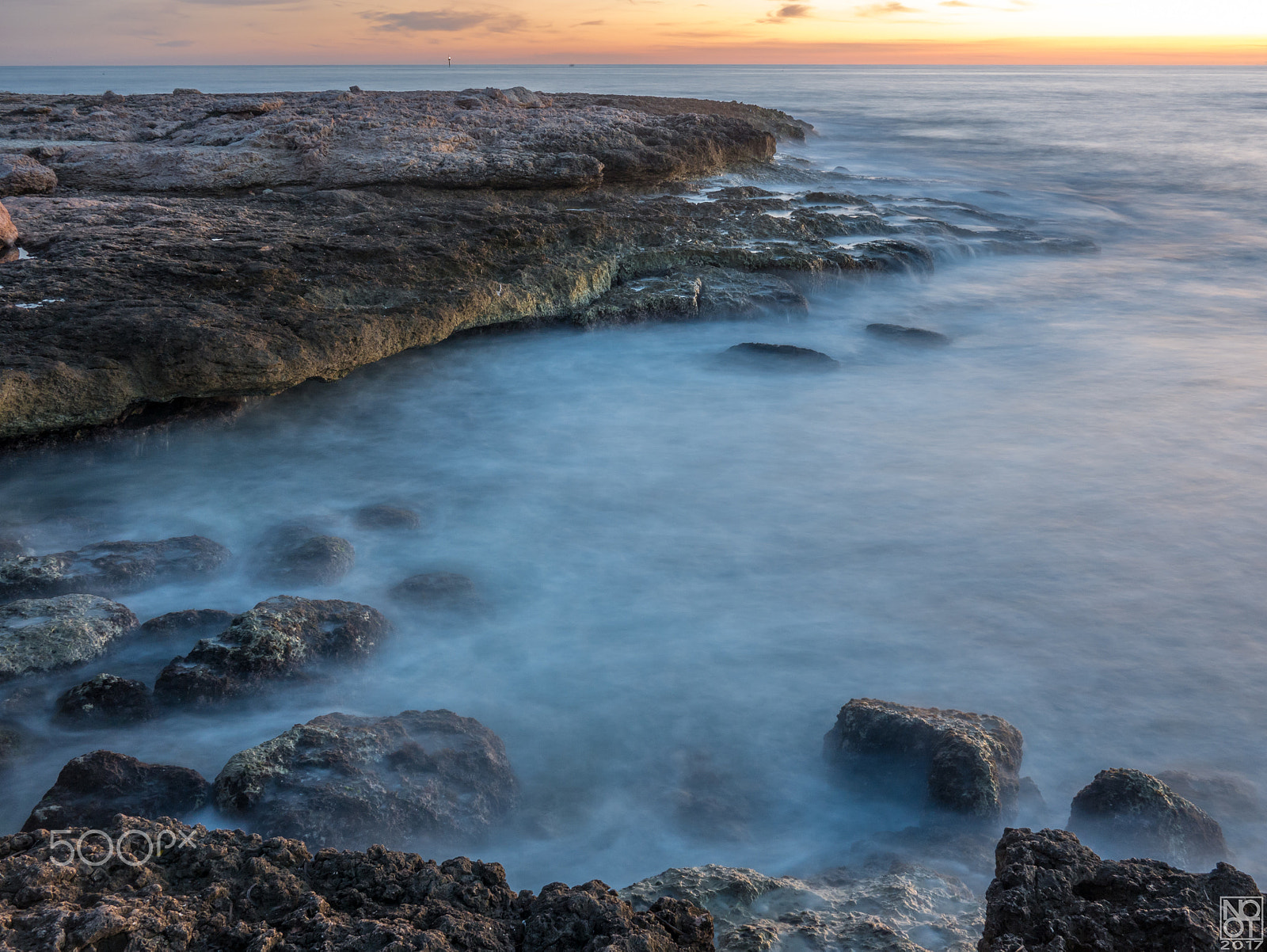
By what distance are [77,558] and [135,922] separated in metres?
3.21

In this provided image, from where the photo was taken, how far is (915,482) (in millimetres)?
5867

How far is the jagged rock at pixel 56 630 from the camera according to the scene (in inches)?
135

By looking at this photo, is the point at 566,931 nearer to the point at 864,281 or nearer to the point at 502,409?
the point at 502,409

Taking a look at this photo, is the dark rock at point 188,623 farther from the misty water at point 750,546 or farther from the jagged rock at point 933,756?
the jagged rock at point 933,756

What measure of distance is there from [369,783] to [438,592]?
1.61 metres

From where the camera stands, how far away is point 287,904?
1.78 metres

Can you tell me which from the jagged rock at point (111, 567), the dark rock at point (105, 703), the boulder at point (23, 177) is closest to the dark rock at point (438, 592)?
the jagged rock at point (111, 567)

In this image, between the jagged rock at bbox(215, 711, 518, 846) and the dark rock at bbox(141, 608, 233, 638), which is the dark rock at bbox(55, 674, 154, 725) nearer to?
the dark rock at bbox(141, 608, 233, 638)

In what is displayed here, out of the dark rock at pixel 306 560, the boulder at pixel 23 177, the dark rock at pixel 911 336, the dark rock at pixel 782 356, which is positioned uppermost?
the boulder at pixel 23 177

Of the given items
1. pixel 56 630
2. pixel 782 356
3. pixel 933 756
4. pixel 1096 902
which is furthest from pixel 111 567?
pixel 782 356

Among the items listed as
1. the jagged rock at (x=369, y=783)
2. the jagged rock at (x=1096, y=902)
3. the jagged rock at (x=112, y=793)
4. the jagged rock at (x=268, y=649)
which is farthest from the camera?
the jagged rock at (x=268, y=649)

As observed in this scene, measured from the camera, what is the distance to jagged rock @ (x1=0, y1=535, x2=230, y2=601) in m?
3.92

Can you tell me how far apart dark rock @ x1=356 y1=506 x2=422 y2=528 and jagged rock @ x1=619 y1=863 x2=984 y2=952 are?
318cm

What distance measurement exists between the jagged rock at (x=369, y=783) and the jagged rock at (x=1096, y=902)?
5.73ft
